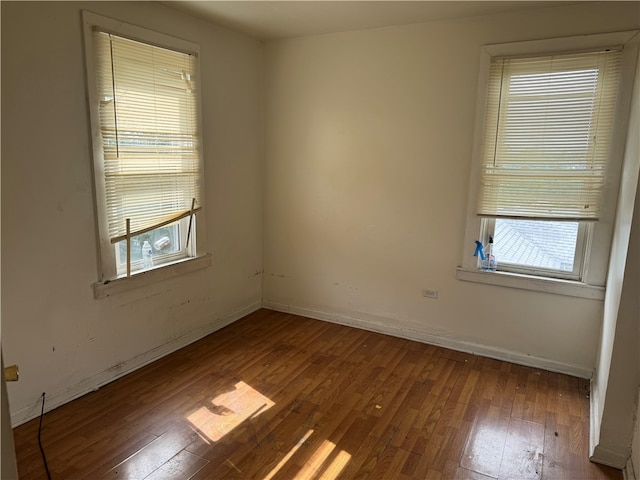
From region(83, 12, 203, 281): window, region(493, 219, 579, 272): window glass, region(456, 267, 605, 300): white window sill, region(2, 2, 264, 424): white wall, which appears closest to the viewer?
region(2, 2, 264, 424): white wall

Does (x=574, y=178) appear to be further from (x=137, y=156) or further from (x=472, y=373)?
(x=137, y=156)

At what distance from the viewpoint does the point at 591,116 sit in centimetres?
279

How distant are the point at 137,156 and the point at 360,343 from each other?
2172 mm

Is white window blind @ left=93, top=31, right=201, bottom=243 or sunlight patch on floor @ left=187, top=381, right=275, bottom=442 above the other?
white window blind @ left=93, top=31, right=201, bottom=243

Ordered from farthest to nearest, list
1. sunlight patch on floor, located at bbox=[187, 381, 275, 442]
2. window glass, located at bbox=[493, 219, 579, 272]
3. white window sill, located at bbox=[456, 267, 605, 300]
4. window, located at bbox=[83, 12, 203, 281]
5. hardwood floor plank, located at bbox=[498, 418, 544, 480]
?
window glass, located at bbox=[493, 219, 579, 272]
white window sill, located at bbox=[456, 267, 605, 300]
window, located at bbox=[83, 12, 203, 281]
sunlight patch on floor, located at bbox=[187, 381, 275, 442]
hardwood floor plank, located at bbox=[498, 418, 544, 480]

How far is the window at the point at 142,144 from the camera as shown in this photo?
262 cm

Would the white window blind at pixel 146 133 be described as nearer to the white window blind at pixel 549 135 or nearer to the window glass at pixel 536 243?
the white window blind at pixel 549 135

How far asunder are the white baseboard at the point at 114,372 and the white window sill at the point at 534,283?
2.05m

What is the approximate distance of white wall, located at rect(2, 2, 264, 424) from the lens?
225 centimetres

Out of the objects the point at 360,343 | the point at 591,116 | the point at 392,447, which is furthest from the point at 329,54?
the point at 392,447

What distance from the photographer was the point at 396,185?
349 cm

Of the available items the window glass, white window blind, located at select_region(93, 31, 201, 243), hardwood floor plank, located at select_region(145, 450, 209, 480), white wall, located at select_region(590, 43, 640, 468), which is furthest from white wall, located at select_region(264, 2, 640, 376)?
hardwood floor plank, located at select_region(145, 450, 209, 480)

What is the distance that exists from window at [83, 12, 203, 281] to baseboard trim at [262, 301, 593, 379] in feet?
4.17

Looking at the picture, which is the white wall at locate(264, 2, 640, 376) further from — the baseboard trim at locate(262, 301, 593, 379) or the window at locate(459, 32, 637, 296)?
the window at locate(459, 32, 637, 296)
